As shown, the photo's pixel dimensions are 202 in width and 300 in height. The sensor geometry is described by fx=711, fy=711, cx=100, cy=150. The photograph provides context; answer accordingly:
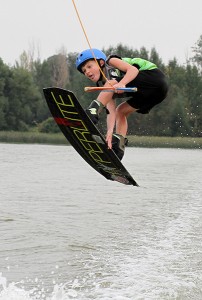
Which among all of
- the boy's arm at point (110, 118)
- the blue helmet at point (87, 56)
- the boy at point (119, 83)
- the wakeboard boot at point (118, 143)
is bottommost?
the wakeboard boot at point (118, 143)

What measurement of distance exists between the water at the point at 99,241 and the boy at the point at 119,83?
7.81ft

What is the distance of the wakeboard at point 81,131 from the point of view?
28.2 ft

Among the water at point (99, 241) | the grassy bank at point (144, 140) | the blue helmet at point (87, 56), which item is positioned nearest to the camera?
the blue helmet at point (87, 56)

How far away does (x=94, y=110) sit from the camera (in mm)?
8414

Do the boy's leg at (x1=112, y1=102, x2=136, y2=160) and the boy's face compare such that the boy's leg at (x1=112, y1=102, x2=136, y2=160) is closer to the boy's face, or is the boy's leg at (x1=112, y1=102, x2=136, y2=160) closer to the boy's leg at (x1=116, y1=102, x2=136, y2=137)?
the boy's leg at (x1=116, y1=102, x2=136, y2=137)

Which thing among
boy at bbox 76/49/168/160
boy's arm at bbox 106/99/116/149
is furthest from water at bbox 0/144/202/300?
boy at bbox 76/49/168/160

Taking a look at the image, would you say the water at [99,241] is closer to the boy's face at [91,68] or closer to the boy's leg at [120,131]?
the boy's leg at [120,131]

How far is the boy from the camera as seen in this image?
27.0 feet

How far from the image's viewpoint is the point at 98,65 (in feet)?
26.6

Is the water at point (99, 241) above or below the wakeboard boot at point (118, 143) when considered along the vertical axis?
below

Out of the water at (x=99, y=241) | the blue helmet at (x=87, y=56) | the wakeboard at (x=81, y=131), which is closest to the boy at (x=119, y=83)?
the blue helmet at (x=87, y=56)

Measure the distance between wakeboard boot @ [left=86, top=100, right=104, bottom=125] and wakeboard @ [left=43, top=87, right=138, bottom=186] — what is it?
52mm

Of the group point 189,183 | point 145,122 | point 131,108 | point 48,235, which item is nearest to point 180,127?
point 145,122

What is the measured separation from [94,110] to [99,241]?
240 inches
